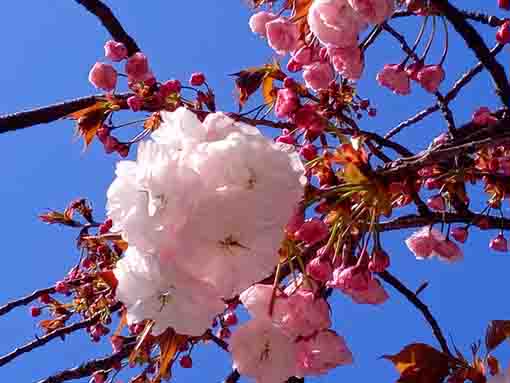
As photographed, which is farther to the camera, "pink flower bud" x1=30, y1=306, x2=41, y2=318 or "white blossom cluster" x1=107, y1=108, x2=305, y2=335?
"pink flower bud" x1=30, y1=306, x2=41, y2=318

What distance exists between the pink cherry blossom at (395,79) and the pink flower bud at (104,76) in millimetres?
899

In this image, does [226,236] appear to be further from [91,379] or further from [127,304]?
[91,379]

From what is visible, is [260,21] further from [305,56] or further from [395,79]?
[395,79]

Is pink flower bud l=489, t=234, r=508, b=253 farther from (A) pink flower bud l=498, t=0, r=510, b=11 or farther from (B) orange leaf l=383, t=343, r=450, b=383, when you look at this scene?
(B) orange leaf l=383, t=343, r=450, b=383

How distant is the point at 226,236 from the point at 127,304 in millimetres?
240

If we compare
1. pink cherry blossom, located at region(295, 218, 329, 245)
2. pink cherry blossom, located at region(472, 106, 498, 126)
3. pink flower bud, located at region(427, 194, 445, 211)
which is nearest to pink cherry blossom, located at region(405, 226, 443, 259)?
pink flower bud, located at region(427, 194, 445, 211)

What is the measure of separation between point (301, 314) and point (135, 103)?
973mm

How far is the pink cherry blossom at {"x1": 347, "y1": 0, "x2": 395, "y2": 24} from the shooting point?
1802mm

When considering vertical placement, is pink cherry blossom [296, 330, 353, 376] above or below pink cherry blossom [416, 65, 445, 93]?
below

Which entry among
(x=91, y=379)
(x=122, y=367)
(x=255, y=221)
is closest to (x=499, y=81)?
(x=255, y=221)

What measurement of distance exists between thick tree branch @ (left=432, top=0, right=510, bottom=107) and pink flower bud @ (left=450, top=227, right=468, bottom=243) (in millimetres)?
637

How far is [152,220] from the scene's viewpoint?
961 mm

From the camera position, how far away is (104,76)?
211 centimetres

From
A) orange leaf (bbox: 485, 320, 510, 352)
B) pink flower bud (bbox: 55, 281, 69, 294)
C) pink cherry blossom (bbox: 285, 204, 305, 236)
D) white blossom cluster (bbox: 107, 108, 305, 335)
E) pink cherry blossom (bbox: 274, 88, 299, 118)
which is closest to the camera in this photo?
white blossom cluster (bbox: 107, 108, 305, 335)
